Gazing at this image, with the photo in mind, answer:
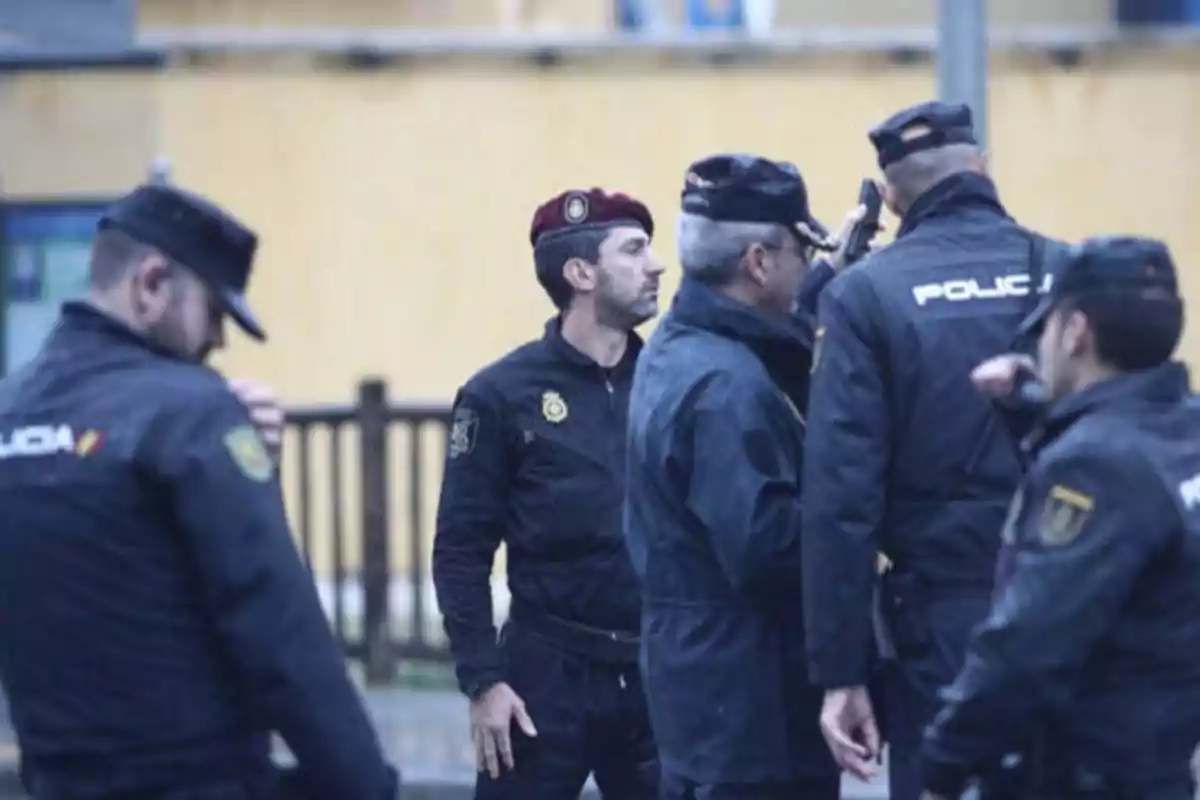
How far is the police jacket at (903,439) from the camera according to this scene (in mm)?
5098

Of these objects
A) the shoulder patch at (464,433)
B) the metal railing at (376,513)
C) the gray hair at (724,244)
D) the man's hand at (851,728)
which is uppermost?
the gray hair at (724,244)

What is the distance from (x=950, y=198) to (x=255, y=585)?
6.17ft

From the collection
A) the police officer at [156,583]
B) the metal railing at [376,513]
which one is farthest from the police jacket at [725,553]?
the metal railing at [376,513]

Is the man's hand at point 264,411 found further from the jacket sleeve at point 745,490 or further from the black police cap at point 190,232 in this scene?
the jacket sleeve at point 745,490

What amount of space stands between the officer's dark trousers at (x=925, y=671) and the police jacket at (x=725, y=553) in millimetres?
207

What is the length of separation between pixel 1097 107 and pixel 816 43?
65.8 inches

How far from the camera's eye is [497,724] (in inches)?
246

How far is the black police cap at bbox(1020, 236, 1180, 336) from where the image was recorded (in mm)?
4320

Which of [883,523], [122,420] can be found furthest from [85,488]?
[883,523]

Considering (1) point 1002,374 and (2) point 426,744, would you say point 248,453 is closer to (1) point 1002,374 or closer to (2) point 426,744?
(1) point 1002,374

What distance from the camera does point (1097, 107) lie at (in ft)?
50.6

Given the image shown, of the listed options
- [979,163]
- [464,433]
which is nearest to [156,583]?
[979,163]

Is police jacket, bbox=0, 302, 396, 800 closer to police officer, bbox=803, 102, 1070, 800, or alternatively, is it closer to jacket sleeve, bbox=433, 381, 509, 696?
police officer, bbox=803, 102, 1070, 800

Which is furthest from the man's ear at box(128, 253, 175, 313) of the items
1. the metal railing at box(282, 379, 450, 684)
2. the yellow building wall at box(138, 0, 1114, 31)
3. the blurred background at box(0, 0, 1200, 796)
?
the yellow building wall at box(138, 0, 1114, 31)
